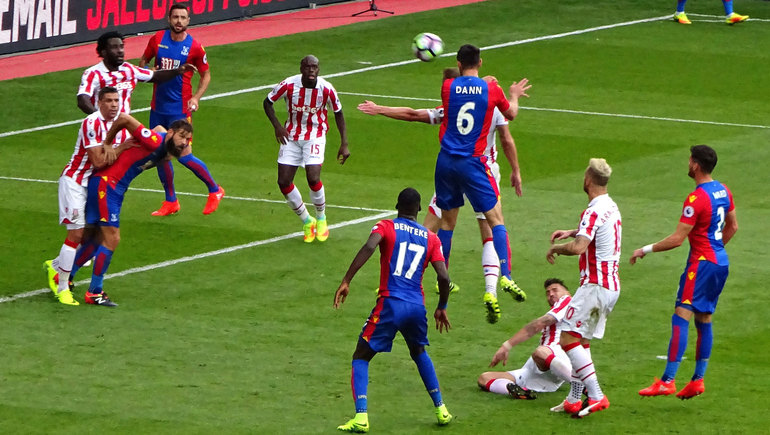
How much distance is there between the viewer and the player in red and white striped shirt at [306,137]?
56.2 ft

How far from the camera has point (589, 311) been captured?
457 inches

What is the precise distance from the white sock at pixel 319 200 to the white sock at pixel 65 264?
12.1 feet

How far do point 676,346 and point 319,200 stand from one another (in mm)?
6428

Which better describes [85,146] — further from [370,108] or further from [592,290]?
Result: [592,290]

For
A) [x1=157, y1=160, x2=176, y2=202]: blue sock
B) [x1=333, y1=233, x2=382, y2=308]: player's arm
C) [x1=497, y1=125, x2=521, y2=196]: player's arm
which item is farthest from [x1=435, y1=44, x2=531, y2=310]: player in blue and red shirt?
[x1=157, y1=160, x2=176, y2=202]: blue sock

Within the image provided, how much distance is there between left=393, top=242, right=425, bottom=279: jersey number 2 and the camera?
1098 centimetres

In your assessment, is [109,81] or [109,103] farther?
[109,81]

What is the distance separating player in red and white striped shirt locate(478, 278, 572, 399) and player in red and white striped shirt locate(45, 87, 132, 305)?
4589 millimetres

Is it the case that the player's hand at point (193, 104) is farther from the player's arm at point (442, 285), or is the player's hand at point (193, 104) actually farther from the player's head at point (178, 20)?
the player's arm at point (442, 285)

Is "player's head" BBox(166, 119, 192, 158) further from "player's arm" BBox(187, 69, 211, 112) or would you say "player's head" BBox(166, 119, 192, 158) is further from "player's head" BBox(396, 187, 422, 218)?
"player's head" BBox(396, 187, 422, 218)

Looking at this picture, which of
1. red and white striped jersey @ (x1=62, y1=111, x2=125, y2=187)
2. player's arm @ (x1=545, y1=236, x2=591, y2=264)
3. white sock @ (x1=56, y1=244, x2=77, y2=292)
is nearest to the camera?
player's arm @ (x1=545, y1=236, x2=591, y2=264)

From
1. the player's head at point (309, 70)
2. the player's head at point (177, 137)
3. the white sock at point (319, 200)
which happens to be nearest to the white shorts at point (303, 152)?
the white sock at point (319, 200)

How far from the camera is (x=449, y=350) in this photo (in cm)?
1334

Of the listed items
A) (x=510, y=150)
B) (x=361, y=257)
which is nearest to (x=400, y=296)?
(x=361, y=257)
